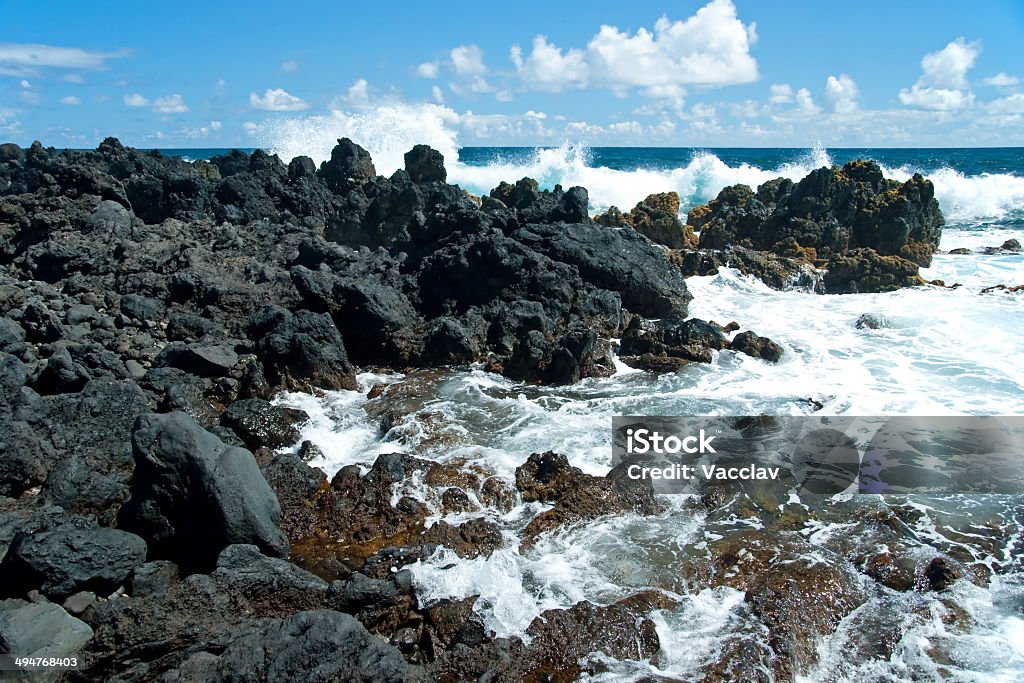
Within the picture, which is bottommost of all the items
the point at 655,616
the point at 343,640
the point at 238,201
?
the point at 655,616

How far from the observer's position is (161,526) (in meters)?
8.09

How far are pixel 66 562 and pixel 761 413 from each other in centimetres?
1152

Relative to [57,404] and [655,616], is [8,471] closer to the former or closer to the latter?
[57,404]

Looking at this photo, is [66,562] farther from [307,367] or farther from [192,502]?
[307,367]

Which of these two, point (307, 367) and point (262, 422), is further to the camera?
point (307, 367)

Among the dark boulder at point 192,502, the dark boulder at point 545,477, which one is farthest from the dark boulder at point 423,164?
the dark boulder at point 192,502

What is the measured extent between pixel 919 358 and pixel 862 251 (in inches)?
338

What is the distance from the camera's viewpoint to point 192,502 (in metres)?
8.03

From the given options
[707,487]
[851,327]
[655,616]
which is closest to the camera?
[655,616]

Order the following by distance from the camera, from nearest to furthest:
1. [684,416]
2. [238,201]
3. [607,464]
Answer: [607,464], [684,416], [238,201]

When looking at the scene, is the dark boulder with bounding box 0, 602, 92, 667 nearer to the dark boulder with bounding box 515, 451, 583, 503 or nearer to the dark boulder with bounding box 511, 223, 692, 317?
the dark boulder with bounding box 515, 451, 583, 503

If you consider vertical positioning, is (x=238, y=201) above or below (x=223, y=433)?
above

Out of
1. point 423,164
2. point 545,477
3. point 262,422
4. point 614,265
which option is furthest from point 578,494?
point 423,164

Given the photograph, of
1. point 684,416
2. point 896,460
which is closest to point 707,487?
point 684,416
